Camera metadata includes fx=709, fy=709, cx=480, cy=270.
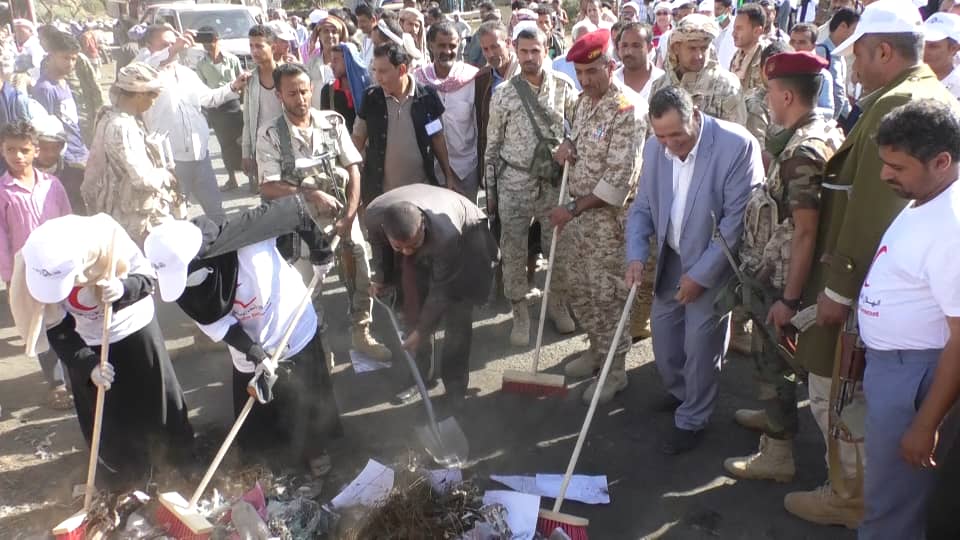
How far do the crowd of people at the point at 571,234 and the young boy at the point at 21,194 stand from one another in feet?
0.05

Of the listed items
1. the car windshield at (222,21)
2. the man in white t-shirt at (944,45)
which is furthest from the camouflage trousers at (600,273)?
the car windshield at (222,21)

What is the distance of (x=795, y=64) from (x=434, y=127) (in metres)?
2.82

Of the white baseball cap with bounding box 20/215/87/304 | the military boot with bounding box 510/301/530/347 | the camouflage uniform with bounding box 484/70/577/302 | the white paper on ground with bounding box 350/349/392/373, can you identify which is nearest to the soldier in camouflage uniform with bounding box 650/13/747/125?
the camouflage uniform with bounding box 484/70/577/302

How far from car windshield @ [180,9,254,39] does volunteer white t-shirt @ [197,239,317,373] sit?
12380mm

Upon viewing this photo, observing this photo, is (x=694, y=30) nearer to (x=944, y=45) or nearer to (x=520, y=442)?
(x=944, y=45)

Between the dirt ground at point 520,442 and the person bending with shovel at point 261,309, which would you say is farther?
the dirt ground at point 520,442

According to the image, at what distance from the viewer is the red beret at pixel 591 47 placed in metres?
4.27

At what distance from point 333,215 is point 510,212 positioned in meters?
1.33

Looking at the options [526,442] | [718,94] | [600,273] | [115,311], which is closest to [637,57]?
[718,94]

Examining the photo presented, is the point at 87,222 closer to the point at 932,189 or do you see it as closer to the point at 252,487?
the point at 252,487

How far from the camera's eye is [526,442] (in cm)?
437

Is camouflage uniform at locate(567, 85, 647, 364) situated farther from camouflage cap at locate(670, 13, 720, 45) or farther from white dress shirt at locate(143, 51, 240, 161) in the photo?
white dress shirt at locate(143, 51, 240, 161)

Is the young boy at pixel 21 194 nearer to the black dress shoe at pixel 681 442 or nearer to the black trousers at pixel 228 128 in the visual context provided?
the black trousers at pixel 228 128

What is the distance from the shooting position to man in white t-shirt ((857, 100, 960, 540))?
238cm
